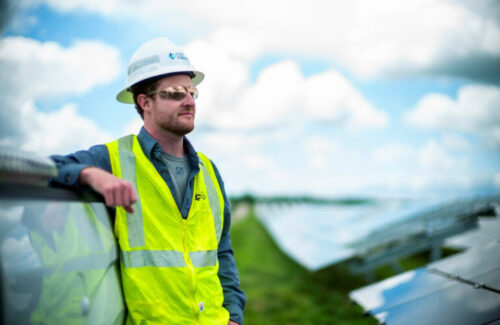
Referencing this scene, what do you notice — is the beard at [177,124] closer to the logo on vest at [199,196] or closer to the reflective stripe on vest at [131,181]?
the reflective stripe on vest at [131,181]

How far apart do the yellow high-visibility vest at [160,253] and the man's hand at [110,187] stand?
285 mm

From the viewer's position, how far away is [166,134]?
7.90 feet

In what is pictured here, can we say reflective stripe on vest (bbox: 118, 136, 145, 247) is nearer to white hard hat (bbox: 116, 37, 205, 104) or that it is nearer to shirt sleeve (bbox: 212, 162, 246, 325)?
white hard hat (bbox: 116, 37, 205, 104)

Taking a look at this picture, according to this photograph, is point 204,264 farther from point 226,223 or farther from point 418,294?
point 418,294

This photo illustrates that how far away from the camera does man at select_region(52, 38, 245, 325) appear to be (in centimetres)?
202

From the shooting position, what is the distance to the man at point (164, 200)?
2023 mm

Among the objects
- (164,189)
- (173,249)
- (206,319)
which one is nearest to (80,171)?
(164,189)

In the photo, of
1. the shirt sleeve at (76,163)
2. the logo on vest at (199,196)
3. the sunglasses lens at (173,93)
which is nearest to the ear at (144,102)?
the sunglasses lens at (173,93)

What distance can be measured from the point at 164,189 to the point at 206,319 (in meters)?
0.76

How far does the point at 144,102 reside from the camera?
97.0 inches

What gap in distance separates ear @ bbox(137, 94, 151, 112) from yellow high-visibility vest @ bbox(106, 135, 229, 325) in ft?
0.77

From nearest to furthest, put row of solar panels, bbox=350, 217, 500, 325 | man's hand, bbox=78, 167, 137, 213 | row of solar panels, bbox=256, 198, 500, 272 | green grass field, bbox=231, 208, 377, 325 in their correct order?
man's hand, bbox=78, 167, 137, 213 → row of solar panels, bbox=350, 217, 500, 325 → green grass field, bbox=231, 208, 377, 325 → row of solar panels, bbox=256, 198, 500, 272

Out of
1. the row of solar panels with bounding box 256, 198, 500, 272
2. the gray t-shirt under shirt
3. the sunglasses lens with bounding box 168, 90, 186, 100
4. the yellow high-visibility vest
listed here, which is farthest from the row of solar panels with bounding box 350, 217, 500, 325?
the row of solar panels with bounding box 256, 198, 500, 272

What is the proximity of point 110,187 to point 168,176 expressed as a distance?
0.57 m
